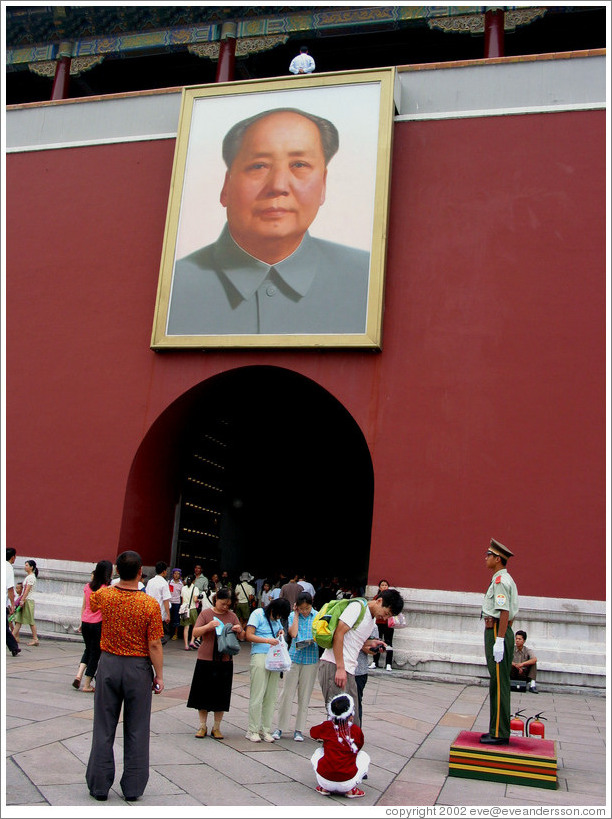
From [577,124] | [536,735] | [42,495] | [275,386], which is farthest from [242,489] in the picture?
[536,735]

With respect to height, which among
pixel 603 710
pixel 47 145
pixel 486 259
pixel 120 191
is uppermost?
pixel 47 145

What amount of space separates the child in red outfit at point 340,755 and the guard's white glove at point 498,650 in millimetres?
1247

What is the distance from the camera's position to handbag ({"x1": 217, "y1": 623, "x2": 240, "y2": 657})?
6230 millimetres

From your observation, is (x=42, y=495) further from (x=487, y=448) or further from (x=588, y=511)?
(x=588, y=511)

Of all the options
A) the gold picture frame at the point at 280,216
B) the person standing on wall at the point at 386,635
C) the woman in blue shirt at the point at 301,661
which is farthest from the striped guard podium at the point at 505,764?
the gold picture frame at the point at 280,216

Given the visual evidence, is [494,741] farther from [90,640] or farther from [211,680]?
[90,640]

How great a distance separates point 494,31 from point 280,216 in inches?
188

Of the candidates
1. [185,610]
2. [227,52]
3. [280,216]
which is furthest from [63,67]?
[185,610]

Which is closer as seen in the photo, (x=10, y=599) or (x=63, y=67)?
(x=10, y=599)

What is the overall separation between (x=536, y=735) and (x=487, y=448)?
4997mm

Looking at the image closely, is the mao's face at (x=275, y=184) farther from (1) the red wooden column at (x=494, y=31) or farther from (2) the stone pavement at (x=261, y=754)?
(2) the stone pavement at (x=261, y=754)

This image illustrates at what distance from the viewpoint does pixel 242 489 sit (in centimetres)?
1842

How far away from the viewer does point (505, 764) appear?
17.9 feet

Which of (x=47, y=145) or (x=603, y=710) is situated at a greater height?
(x=47, y=145)
